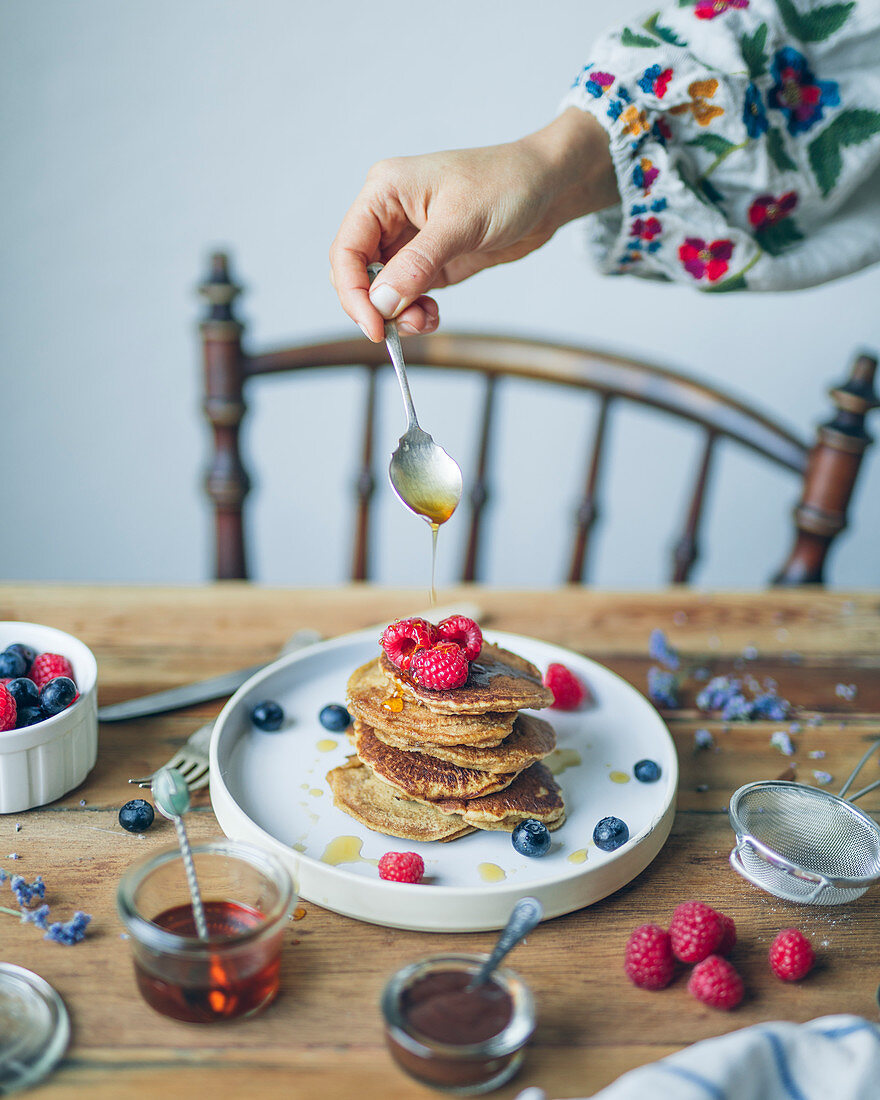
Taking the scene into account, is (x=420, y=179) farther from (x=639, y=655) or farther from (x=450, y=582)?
(x=450, y=582)

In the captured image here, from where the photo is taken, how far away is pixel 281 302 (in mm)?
2977

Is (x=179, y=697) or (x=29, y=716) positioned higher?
(x=29, y=716)

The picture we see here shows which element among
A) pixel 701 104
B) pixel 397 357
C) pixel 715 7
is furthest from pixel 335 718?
pixel 715 7

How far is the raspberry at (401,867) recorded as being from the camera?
3.39 ft

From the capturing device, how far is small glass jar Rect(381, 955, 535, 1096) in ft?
2.56

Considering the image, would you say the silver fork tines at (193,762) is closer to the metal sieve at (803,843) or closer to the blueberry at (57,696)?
the blueberry at (57,696)

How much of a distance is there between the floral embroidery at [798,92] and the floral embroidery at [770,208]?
0.12 m

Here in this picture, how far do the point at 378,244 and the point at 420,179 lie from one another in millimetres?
127

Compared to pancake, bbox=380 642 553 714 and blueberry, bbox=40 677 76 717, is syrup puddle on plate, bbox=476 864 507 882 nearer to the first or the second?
pancake, bbox=380 642 553 714

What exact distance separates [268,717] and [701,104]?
1288mm

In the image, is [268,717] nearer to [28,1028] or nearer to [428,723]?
[428,723]

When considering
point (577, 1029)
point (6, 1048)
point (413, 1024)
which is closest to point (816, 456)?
point (577, 1029)

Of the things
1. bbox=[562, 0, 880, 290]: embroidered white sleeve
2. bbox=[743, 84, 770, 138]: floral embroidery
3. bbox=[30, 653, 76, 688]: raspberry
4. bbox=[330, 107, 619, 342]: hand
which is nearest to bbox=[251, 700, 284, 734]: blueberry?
bbox=[30, 653, 76, 688]: raspberry

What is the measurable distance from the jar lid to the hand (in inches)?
37.8
